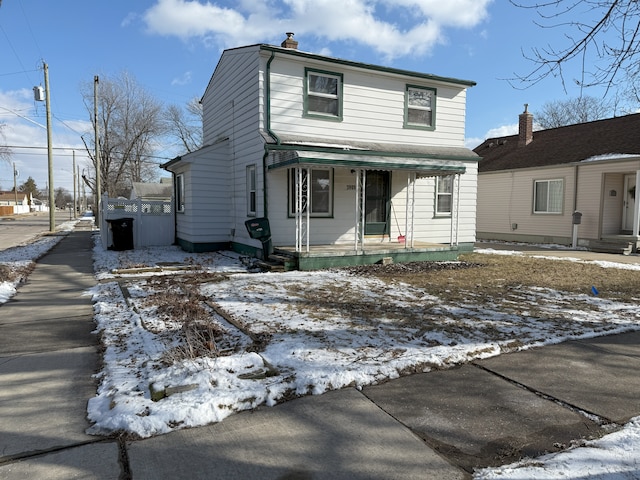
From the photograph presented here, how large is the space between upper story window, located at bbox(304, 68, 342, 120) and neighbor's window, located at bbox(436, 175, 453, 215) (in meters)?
3.72

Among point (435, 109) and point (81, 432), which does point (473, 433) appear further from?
point (435, 109)

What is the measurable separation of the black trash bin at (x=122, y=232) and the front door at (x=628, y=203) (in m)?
17.4

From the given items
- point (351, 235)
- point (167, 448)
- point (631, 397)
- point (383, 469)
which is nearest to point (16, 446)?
point (167, 448)

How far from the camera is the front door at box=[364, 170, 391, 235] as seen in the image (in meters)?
11.7

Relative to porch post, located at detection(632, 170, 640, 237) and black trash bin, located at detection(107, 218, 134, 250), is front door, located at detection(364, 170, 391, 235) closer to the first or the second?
black trash bin, located at detection(107, 218, 134, 250)

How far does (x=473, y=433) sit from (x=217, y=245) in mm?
10621

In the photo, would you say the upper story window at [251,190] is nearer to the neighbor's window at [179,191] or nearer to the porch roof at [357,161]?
the porch roof at [357,161]

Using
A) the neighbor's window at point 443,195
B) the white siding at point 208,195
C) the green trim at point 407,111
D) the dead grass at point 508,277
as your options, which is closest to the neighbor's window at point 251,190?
the white siding at point 208,195

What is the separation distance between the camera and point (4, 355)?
4.32 m

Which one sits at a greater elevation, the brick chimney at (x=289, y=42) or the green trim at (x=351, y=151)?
the brick chimney at (x=289, y=42)

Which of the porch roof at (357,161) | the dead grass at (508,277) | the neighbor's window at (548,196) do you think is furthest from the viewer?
the neighbor's window at (548,196)

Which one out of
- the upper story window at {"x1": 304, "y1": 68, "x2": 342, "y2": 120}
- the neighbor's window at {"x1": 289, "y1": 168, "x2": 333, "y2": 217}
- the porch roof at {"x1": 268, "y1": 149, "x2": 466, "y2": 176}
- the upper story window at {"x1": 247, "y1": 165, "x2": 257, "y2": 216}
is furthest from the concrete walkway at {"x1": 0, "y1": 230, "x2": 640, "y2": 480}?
the upper story window at {"x1": 304, "y1": 68, "x2": 342, "y2": 120}

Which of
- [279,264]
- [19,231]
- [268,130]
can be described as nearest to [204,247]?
[279,264]

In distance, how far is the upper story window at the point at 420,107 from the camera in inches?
486
